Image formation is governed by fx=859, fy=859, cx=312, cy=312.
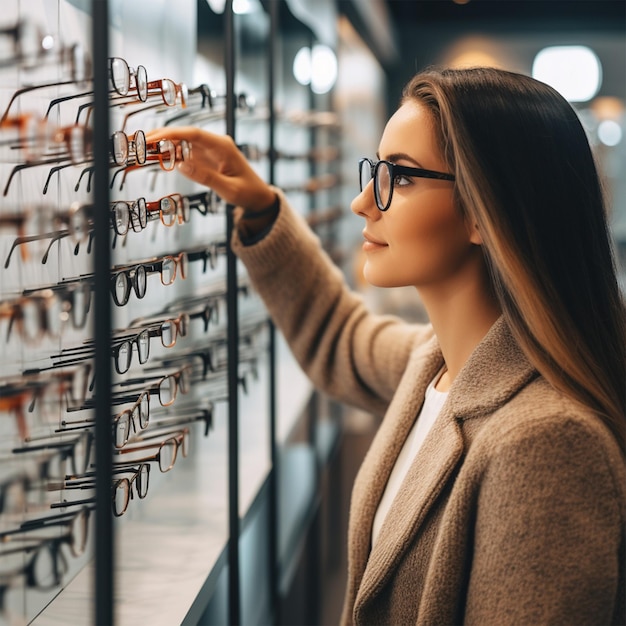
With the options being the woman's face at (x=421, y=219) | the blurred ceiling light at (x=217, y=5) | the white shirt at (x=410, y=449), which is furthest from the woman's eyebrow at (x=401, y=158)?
the blurred ceiling light at (x=217, y=5)

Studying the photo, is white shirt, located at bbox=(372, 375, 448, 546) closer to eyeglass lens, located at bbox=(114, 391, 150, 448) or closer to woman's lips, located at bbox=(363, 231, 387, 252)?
woman's lips, located at bbox=(363, 231, 387, 252)

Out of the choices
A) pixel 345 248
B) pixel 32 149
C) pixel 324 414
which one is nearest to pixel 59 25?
pixel 32 149

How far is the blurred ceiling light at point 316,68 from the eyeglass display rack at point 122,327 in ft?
3.01

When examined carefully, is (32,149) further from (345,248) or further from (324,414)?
(345,248)

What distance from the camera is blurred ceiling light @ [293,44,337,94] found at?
322 centimetres

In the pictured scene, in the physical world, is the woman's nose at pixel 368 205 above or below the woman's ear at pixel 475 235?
above

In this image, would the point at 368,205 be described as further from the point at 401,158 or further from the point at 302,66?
the point at 302,66

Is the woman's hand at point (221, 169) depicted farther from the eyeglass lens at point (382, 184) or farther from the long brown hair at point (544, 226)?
the long brown hair at point (544, 226)

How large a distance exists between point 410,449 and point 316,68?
8.27ft

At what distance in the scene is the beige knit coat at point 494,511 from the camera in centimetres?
100

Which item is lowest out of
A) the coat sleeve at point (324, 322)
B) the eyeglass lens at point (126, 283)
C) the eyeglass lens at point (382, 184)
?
the coat sleeve at point (324, 322)

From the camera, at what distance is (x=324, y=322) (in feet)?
6.09

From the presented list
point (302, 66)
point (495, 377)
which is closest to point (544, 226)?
point (495, 377)

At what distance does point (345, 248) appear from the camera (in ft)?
14.3
